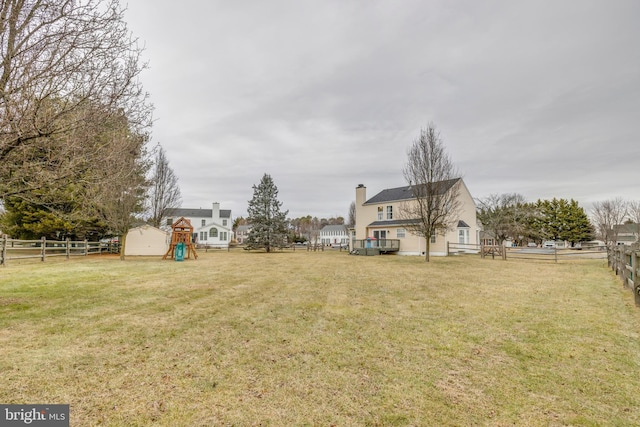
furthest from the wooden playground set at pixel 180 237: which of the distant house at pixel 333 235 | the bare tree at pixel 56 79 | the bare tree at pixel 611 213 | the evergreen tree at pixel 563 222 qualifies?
the distant house at pixel 333 235

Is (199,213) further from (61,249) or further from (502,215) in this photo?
(502,215)

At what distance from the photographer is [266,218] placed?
34875 mm

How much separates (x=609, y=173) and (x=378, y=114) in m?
33.2

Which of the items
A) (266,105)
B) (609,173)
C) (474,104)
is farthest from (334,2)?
(609,173)

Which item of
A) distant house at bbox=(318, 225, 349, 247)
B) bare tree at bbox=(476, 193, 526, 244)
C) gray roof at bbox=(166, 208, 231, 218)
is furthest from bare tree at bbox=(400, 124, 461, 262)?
distant house at bbox=(318, 225, 349, 247)

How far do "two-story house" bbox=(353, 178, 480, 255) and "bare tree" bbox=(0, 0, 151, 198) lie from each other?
2566 cm

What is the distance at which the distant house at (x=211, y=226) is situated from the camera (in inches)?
1993

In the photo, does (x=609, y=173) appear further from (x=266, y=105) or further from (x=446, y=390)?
(x=446, y=390)

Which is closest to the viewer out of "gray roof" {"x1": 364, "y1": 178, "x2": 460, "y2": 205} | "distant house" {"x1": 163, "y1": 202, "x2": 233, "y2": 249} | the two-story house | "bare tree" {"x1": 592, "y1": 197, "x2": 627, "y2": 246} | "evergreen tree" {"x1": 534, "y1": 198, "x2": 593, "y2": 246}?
the two-story house

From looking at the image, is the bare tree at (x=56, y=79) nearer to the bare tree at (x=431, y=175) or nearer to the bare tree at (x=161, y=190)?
the bare tree at (x=431, y=175)

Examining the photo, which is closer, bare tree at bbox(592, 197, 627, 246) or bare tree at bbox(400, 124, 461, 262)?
bare tree at bbox(400, 124, 461, 262)

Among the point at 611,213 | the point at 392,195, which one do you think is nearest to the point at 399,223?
the point at 392,195

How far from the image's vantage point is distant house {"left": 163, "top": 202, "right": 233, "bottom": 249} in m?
50.6

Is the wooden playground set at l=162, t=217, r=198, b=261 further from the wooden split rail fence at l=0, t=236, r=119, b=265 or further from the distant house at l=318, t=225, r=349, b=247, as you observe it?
A: the distant house at l=318, t=225, r=349, b=247
